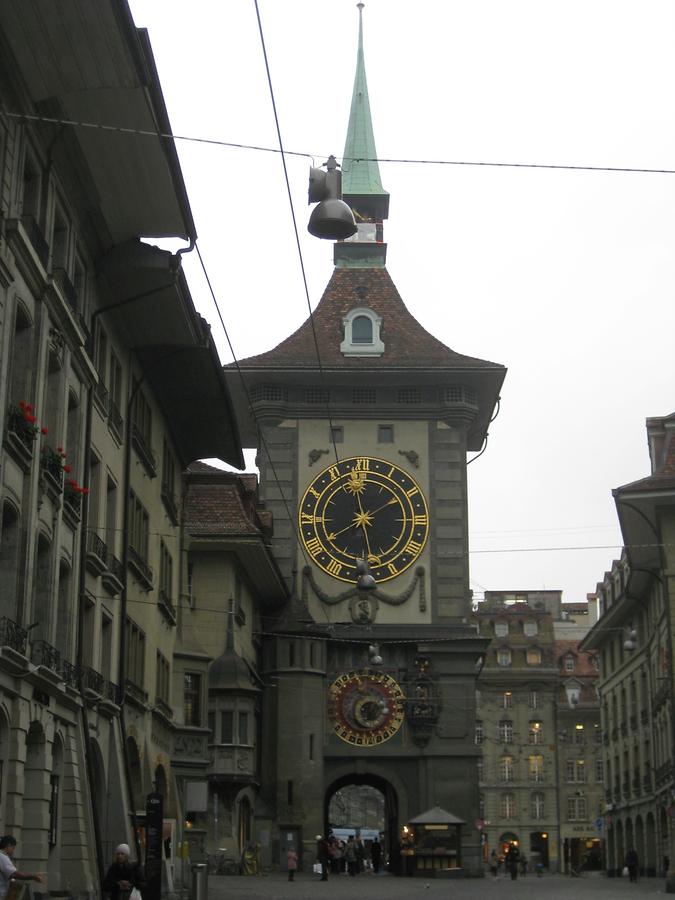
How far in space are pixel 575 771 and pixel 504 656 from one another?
29.8ft

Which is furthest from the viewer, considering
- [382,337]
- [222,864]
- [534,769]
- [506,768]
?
[534,769]

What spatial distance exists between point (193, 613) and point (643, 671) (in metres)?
21.8

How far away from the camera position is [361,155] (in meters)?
67.8

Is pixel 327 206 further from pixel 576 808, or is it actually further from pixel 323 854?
pixel 576 808

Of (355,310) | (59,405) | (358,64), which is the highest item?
(358,64)

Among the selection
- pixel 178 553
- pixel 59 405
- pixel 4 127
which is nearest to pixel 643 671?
pixel 178 553

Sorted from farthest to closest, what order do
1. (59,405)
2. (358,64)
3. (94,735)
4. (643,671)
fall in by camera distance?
(358,64) < (643,671) < (94,735) < (59,405)

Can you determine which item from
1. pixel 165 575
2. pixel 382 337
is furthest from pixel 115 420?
pixel 382 337

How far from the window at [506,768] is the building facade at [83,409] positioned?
69.1 metres

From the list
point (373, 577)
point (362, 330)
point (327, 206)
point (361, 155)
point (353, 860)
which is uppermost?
point (361, 155)

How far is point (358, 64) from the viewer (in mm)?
72000

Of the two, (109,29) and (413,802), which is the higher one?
(109,29)

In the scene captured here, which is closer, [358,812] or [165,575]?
[165,575]

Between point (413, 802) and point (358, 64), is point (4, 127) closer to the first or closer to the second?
point (413, 802)
